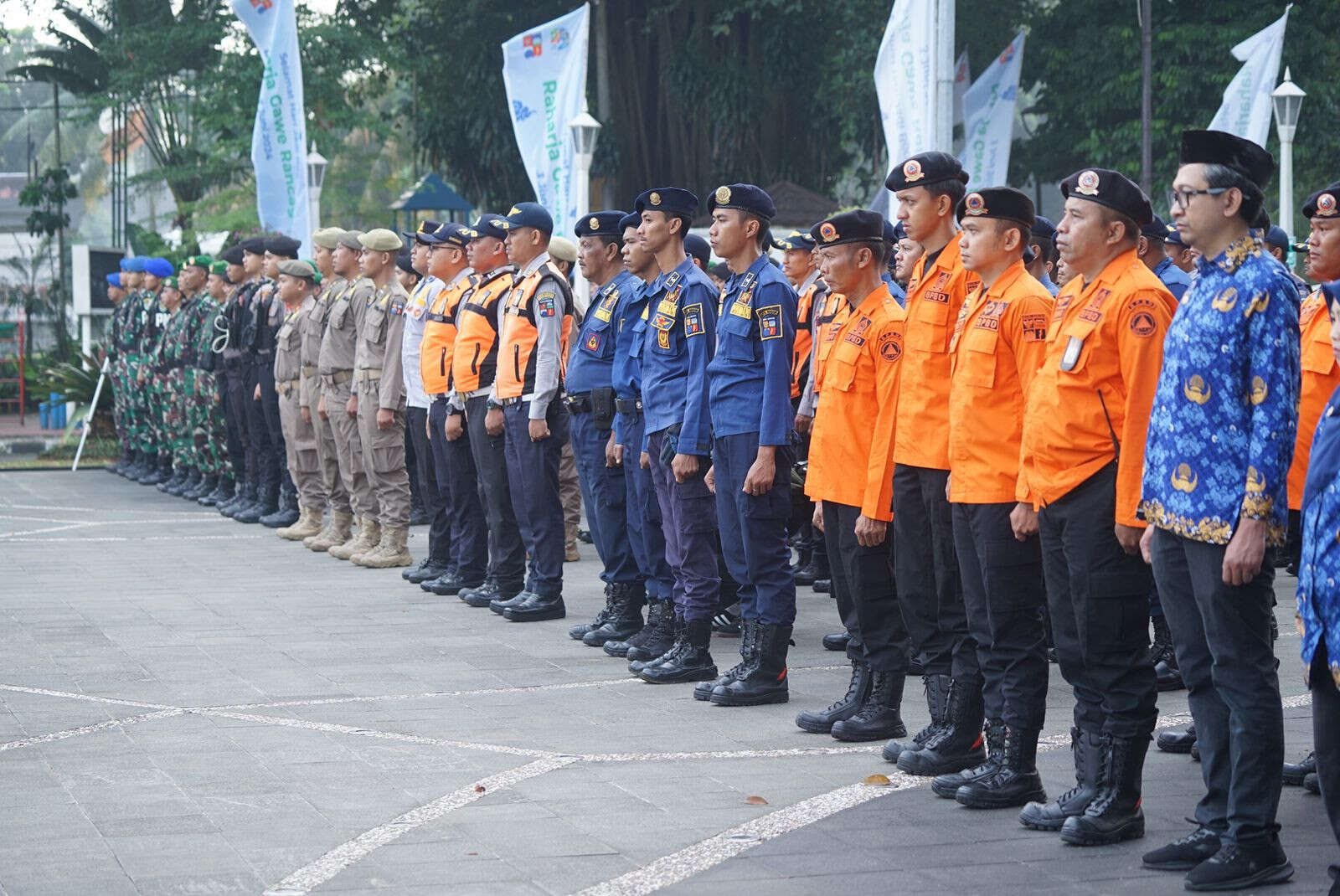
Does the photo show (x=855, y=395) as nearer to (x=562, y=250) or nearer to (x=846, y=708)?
(x=846, y=708)

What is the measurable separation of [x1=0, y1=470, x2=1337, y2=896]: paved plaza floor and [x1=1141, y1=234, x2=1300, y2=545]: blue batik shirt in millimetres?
1051

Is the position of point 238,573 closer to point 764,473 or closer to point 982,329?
point 764,473

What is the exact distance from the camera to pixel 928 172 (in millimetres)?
6547

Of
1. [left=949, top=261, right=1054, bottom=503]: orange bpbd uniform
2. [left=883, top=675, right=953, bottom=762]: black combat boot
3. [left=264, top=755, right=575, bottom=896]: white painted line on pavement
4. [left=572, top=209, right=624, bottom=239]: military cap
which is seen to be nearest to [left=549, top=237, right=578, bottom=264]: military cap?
[left=572, top=209, right=624, bottom=239]: military cap

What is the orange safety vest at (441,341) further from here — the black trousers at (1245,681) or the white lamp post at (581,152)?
the black trousers at (1245,681)

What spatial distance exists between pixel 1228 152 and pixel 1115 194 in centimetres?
44

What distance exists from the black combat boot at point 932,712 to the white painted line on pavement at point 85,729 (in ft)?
9.96

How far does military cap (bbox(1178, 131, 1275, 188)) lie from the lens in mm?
5133

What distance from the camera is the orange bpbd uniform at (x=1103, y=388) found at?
5.30 metres

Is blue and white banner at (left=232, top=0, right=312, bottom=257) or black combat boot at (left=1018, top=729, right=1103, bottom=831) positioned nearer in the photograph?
black combat boot at (left=1018, top=729, right=1103, bottom=831)

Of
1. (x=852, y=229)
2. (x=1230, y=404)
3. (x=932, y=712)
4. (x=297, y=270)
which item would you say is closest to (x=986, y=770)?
(x=932, y=712)

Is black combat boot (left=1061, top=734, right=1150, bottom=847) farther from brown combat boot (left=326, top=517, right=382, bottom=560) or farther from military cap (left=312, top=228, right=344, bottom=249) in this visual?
military cap (left=312, top=228, right=344, bottom=249)

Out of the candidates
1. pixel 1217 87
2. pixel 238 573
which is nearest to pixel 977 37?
pixel 1217 87

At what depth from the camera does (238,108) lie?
3034 cm
